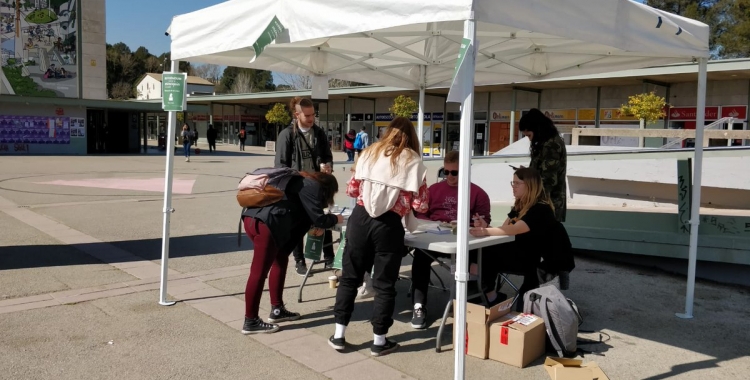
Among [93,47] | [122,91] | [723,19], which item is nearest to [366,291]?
[93,47]

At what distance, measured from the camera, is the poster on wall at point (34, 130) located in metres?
28.0

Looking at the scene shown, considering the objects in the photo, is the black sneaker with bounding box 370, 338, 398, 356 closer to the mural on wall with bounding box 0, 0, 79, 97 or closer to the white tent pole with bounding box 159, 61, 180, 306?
the white tent pole with bounding box 159, 61, 180, 306

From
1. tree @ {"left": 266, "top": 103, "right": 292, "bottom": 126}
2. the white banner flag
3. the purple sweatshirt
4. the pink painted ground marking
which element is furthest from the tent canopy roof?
tree @ {"left": 266, "top": 103, "right": 292, "bottom": 126}

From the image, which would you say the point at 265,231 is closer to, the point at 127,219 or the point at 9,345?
the point at 9,345

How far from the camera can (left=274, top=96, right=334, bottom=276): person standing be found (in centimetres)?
566

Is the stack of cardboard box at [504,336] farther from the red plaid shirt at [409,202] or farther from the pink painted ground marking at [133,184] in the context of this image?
the pink painted ground marking at [133,184]

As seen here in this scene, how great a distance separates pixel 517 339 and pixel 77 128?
31.0 metres

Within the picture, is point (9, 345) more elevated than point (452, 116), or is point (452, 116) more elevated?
point (452, 116)

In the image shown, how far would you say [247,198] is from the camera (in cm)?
420

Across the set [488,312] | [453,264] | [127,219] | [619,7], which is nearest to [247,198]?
[453,264]

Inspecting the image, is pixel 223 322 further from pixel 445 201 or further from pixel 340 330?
pixel 445 201

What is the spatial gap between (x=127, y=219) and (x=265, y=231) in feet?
20.6

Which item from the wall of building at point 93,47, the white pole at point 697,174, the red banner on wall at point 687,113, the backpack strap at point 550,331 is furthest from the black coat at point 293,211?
the wall of building at point 93,47

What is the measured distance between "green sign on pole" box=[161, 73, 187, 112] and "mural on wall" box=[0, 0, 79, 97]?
28055 mm
